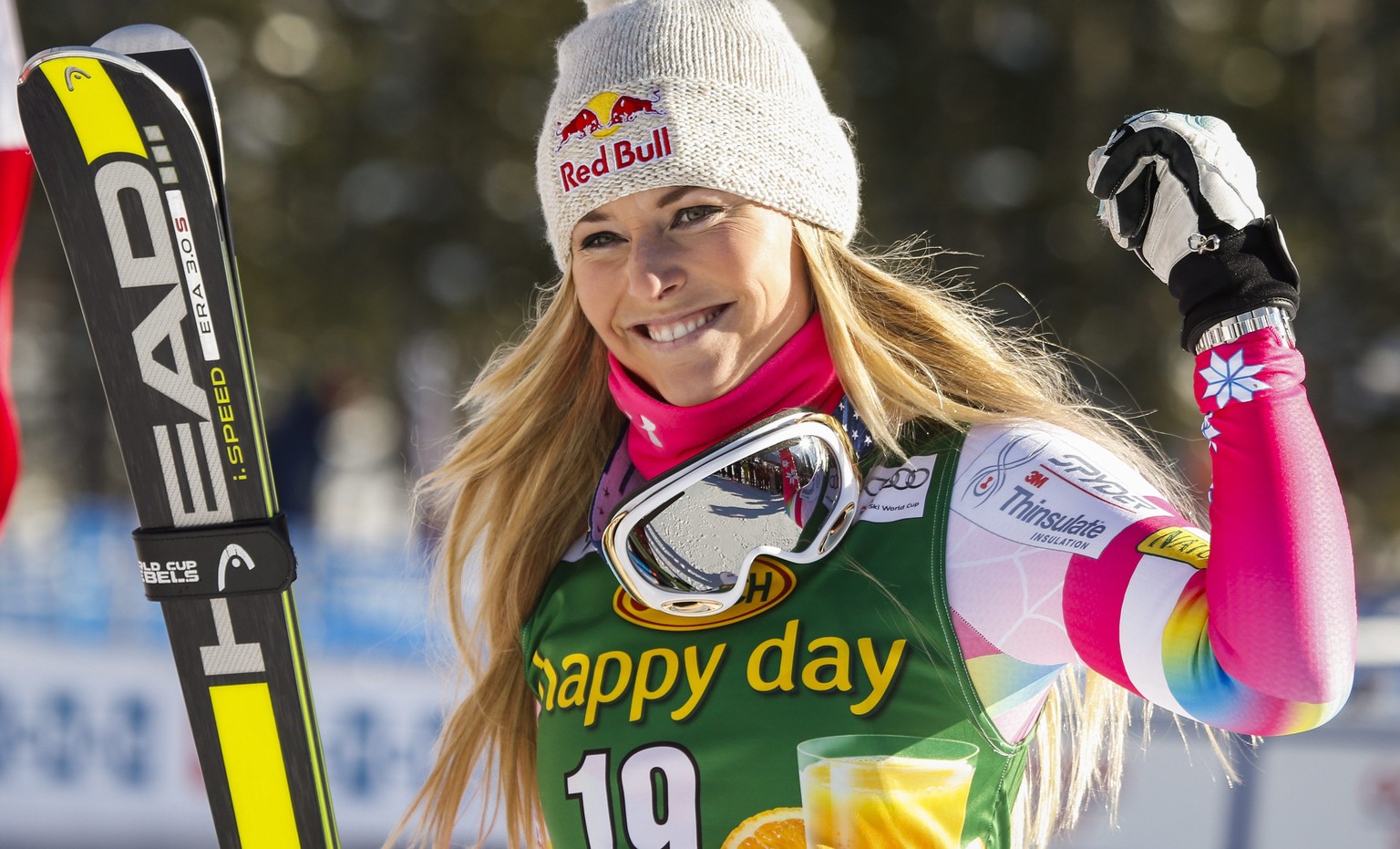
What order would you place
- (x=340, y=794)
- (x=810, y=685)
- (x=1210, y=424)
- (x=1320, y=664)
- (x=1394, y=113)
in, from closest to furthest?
1. (x=1320, y=664)
2. (x=1210, y=424)
3. (x=810, y=685)
4. (x=340, y=794)
5. (x=1394, y=113)

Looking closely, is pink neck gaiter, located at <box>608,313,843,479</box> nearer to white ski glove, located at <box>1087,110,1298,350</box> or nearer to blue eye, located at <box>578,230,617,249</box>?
blue eye, located at <box>578,230,617,249</box>

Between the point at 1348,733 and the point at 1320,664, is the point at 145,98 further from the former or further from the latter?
the point at 1348,733

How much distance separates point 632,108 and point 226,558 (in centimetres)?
98

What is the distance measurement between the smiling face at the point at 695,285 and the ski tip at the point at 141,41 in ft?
2.39

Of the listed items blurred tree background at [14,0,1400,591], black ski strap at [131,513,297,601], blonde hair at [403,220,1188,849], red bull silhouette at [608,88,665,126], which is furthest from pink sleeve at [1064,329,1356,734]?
blurred tree background at [14,0,1400,591]

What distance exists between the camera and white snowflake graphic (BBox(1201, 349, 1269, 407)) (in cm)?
155

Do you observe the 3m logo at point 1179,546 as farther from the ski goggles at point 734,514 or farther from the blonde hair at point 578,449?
the ski goggles at point 734,514

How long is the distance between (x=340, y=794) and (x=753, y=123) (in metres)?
4.76

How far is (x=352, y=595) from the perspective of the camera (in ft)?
21.1

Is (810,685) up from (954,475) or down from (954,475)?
down

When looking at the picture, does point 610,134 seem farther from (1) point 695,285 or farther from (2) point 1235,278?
(2) point 1235,278

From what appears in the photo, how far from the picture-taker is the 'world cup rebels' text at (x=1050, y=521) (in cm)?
174

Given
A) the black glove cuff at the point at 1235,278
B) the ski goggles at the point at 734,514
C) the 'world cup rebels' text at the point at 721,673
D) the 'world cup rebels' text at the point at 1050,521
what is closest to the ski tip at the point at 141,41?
the ski goggles at the point at 734,514

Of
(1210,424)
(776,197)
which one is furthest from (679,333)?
(1210,424)
